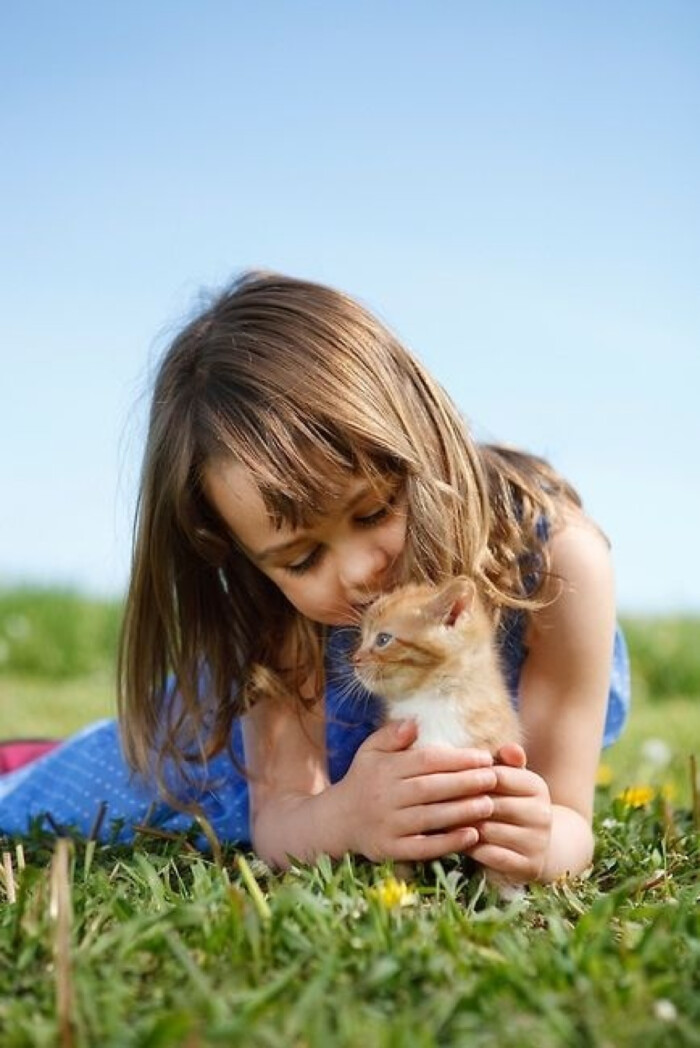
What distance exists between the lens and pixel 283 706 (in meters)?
3.23

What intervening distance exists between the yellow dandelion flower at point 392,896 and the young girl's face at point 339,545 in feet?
2.32

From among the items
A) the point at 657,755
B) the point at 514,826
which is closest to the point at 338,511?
the point at 514,826

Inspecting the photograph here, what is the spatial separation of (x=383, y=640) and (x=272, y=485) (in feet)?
1.61

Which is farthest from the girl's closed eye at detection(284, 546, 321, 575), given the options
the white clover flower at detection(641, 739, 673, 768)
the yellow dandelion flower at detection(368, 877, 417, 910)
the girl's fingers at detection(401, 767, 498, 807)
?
the white clover flower at detection(641, 739, 673, 768)

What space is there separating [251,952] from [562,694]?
4.82ft

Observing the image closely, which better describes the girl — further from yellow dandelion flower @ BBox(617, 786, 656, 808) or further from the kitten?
yellow dandelion flower @ BBox(617, 786, 656, 808)

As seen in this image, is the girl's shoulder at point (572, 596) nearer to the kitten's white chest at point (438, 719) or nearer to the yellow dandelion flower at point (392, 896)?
the kitten's white chest at point (438, 719)

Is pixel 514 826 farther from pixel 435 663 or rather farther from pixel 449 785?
pixel 435 663

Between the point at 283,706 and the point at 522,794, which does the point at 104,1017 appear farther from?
the point at 283,706

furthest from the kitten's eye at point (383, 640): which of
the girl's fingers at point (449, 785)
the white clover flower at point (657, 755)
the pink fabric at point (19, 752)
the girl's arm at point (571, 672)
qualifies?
the pink fabric at point (19, 752)

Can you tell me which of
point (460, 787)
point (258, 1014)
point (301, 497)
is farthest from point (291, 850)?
point (258, 1014)

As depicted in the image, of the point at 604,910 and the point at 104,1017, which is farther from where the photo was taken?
the point at 604,910

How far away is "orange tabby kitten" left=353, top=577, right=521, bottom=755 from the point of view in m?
2.34

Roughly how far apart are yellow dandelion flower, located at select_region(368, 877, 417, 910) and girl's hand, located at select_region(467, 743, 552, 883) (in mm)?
341
